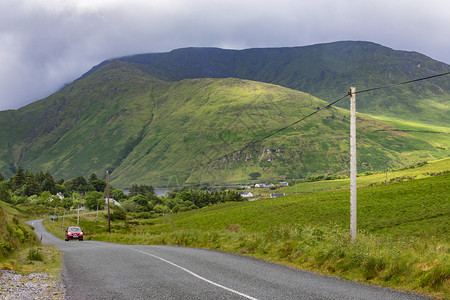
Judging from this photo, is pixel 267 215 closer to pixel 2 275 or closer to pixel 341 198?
pixel 341 198

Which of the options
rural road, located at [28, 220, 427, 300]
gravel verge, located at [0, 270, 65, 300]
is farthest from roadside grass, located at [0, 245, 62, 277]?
gravel verge, located at [0, 270, 65, 300]

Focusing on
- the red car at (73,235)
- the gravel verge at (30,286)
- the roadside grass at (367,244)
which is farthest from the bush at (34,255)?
the red car at (73,235)

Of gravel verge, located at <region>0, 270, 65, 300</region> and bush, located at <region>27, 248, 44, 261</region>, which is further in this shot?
bush, located at <region>27, 248, 44, 261</region>

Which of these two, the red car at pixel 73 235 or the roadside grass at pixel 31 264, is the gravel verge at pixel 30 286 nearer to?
the roadside grass at pixel 31 264

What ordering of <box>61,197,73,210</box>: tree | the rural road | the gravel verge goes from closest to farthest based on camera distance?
the rural road < the gravel verge < <box>61,197,73,210</box>: tree

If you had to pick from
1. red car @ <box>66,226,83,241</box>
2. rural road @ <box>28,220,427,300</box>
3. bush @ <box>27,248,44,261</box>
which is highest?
rural road @ <box>28,220,427,300</box>

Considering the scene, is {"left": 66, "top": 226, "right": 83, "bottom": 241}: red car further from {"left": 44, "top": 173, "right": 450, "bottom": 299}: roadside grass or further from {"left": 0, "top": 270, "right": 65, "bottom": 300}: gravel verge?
{"left": 0, "top": 270, "right": 65, "bottom": 300}: gravel verge

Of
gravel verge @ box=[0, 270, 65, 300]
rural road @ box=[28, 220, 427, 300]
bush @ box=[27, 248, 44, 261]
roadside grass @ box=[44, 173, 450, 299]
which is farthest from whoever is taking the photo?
bush @ box=[27, 248, 44, 261]

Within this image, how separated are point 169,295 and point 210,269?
17.2 ft

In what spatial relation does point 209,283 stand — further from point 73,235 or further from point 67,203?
point 67,203

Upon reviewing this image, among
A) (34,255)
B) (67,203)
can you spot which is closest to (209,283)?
(34,255)

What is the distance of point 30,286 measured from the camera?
14031 millimetres

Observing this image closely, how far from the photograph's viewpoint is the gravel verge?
1255 centimetres

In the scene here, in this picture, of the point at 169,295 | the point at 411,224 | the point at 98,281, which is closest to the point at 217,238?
the point at 98,281
